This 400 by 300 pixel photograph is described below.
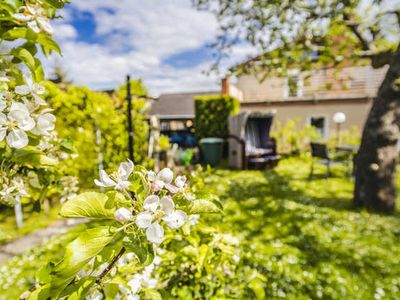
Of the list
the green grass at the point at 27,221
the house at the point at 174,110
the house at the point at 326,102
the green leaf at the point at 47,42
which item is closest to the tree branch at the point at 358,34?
the green leaf at the point at 47,42

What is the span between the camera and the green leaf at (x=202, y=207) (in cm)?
112

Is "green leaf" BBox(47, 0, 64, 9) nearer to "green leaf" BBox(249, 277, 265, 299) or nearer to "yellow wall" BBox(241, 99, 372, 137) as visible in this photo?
"green leaf" BBox(249, 277, 265, 299)

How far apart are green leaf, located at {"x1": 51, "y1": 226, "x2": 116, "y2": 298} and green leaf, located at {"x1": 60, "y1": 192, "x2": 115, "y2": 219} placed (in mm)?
78

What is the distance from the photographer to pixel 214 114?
1616 cm

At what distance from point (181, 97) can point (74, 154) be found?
33.6 metres

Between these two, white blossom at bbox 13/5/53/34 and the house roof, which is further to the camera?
the house roof

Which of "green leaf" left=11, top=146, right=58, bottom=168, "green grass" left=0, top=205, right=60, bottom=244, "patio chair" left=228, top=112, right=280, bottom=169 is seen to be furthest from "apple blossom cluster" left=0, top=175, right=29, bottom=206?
"patio chair" left=228, top=112, right=280, bottom=169

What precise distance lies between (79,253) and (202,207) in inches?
18.1

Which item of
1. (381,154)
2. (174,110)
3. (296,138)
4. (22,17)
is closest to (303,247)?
(381,154)

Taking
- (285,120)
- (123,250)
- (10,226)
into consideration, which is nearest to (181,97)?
(285,120)

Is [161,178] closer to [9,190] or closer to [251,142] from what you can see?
[9,190]

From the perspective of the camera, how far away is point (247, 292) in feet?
12.8

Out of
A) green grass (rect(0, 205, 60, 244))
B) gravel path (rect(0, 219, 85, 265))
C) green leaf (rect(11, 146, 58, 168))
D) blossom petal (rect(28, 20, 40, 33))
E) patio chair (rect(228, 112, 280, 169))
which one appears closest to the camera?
blossom petal (rect(28, 20, 40, 33))

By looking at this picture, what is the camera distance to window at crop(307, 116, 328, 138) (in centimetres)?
2006
